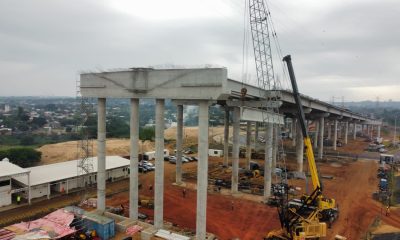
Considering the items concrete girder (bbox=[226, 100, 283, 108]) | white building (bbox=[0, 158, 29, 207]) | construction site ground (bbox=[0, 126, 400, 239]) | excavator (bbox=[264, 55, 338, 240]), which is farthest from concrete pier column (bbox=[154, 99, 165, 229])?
white building (bbox=[0, 158, 29, 207])

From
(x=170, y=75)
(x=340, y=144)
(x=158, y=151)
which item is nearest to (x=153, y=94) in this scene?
(x=170, y=75)

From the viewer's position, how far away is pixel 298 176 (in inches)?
2493

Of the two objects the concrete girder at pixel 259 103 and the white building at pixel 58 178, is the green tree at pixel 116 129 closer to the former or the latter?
the white building at pixel 58 178

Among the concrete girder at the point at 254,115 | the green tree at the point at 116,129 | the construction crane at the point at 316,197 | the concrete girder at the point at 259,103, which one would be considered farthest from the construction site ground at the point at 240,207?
the green tree at the point at 116,129

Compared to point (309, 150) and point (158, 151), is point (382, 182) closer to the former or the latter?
point (309, 150)

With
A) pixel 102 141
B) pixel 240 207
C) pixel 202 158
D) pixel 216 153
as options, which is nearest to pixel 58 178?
pixel 102 141

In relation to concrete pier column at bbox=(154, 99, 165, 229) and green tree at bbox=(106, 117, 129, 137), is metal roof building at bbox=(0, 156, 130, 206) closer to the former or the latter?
concrete pier column at bbox=(154, 99, 165, 229)

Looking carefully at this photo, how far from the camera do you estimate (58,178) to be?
152ft

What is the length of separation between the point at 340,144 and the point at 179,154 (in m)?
87.8

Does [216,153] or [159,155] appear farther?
[216,153]

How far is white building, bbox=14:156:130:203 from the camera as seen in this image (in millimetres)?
44062

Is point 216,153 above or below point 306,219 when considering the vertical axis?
below

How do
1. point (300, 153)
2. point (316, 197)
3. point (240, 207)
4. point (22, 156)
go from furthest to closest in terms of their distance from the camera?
point (22, 156) < point (300, 153) < point (240, 207) < point (316, 197)

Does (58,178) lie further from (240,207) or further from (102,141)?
(240,207)
